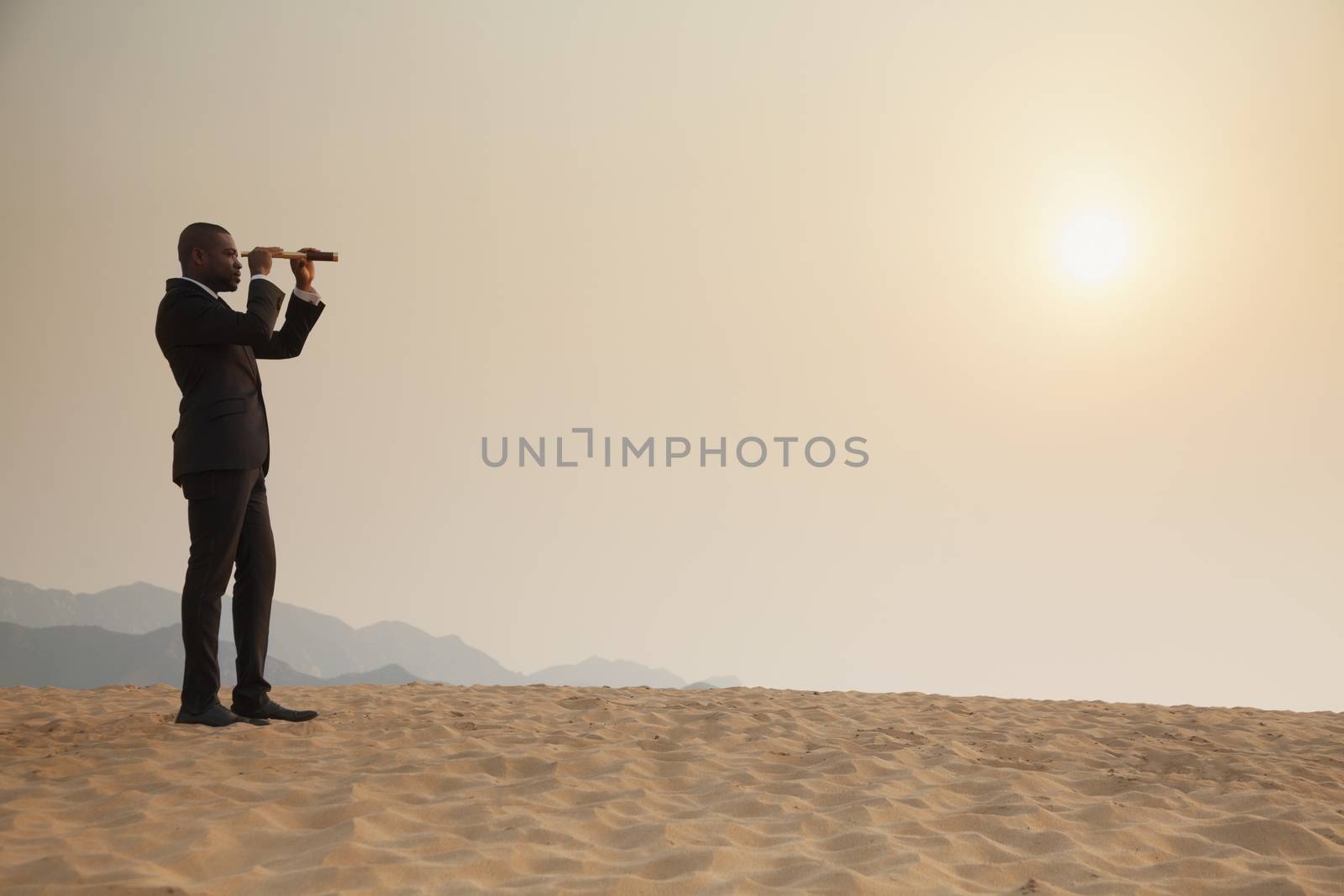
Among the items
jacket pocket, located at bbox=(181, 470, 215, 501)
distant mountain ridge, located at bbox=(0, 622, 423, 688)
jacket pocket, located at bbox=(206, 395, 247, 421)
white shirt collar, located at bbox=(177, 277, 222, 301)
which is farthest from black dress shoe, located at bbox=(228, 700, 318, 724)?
distant mountain ridge, located at bbox=(0, 622, 423, 688)

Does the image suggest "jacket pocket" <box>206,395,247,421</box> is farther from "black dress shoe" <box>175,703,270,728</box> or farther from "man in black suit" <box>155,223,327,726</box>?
"black dress shoe" <box>175,703,270,728</box>

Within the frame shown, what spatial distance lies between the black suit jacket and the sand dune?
994mm

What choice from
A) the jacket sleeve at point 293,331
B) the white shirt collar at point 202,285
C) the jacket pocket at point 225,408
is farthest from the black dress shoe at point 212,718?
the white shirt collar at point 202,285

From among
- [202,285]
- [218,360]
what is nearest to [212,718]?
[218,360]

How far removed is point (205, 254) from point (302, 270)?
13.6 inches

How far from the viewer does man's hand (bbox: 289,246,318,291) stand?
362 cm

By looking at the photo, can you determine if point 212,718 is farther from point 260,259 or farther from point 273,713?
point 260,259

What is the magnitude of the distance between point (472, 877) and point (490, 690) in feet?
10.7

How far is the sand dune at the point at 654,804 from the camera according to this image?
218cm

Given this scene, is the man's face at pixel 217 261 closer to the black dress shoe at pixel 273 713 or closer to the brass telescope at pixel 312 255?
the brass telescope at pixel 312 255

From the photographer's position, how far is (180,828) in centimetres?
240

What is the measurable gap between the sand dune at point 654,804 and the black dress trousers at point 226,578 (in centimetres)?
20

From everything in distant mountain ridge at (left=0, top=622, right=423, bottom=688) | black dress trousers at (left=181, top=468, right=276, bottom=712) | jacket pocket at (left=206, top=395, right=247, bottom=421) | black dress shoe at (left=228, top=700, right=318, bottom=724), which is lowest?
distant mountain ridge at (left=0, top=622, right=423, bottom=688)

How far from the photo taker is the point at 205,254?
3598mm
